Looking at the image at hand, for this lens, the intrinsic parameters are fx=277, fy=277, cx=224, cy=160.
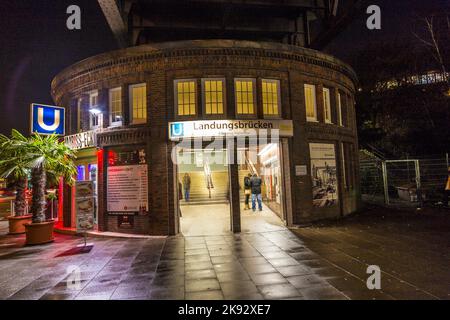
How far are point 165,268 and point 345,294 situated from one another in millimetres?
3952

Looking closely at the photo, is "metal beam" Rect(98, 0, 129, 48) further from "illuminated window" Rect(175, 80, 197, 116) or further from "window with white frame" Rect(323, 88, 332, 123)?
"window with white frame" Rect(323, 88, 332, 123)

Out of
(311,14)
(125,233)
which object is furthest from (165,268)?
(311,14)

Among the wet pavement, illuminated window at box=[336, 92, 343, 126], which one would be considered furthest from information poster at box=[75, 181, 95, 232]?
illuminated window at box=[336, 92, 343, 126]

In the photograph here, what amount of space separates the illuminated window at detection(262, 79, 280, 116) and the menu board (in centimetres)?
554

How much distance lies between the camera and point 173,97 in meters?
10.9

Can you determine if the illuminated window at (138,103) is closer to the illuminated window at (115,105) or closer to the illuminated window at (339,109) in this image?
the illuminated window at (115,105)

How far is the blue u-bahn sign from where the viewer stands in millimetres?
11172

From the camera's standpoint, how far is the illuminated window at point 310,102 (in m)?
12.4

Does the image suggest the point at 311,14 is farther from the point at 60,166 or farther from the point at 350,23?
the point at 60,166

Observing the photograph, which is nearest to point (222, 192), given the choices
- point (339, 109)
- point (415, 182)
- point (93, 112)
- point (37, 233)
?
point (339, 109)

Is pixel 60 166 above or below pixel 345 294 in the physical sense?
above

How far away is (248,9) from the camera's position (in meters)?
14.8

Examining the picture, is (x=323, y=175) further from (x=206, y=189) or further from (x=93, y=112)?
(x=93, y=112)

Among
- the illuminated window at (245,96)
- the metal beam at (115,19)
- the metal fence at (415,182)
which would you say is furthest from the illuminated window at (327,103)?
the metal beam at (115,19)
